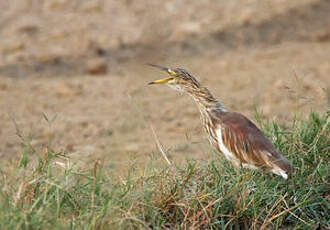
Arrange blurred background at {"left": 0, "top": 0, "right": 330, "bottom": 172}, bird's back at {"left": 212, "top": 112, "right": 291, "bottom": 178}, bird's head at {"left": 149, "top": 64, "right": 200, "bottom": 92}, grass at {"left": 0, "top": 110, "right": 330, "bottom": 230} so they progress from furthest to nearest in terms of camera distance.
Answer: blurred background at {"left": 0, "top": 0, "right": 330, "bottom": 172}, bird's head at {"left": 149, "top": 64, "right": 200, "bottom": 92}, bird's back at {"left": 212, "top": 112, "right": 291, "bottom": 178}, grass at {"left": 0, "top": 110, "right": 330, "bottom": 230}

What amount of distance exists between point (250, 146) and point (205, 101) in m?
0.51

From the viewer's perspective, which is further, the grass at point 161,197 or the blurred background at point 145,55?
the blurred background at point 145,55

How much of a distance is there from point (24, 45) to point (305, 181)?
516 centimetres

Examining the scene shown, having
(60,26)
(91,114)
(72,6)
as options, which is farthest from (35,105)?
(72,6)

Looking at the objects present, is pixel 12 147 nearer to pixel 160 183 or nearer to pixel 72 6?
pixel 160 183

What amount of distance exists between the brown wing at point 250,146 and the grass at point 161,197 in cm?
11

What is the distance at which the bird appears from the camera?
158 inches

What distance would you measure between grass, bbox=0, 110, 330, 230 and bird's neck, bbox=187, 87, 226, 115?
34 cm

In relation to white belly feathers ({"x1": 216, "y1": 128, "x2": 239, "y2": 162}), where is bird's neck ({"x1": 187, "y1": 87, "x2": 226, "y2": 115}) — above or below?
above

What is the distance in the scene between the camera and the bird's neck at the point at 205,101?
4391 millimetres

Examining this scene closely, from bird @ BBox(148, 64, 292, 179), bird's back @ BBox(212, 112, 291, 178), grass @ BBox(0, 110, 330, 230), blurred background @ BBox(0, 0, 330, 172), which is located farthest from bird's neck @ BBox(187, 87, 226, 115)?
blurred background @ BBox(0, 0, 330, 172)

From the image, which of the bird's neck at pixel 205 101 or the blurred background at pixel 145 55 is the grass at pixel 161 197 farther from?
the blurred background at pixel 145 55

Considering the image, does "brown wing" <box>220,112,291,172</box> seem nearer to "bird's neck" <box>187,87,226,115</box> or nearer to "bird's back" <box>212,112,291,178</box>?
"bird's back" <box>212,112,291,178</box>

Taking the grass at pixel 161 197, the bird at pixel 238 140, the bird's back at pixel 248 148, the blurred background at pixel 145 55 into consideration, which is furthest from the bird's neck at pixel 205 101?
the blurred background at pixel 145 55
